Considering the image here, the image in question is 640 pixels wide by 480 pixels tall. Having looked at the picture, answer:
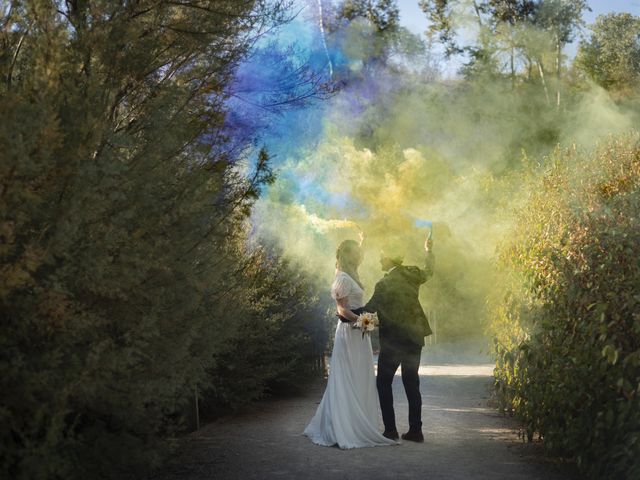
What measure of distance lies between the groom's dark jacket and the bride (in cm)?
32

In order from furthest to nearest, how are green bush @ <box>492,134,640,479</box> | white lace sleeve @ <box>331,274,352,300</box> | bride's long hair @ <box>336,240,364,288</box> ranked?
bride's long hair @ <box>336,240,364,288</box>, white lace sleeve @ <box>331,274,352,300</box>, green bush @ <box>492,134,640,479</box>

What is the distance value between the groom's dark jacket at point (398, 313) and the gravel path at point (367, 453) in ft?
3.33

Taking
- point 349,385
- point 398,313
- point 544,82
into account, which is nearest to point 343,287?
point 398,313

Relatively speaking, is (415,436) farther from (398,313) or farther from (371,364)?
(398,313)

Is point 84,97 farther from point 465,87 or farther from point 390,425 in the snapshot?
point 465,87

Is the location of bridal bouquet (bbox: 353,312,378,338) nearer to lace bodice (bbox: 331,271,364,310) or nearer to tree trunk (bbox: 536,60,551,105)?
lace bodice (bbox: 331,271,364,310)

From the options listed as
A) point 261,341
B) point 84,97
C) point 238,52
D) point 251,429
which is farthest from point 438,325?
point 84,97

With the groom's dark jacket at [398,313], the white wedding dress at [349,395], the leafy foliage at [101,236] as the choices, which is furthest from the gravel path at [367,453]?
the leafy foliage at [101,236]

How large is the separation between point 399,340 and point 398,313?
0.26 meters

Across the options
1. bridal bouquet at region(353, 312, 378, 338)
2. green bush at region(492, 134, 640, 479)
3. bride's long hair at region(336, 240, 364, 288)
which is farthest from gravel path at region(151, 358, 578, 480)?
bride's long hair at region(336, 240, 364, 288)

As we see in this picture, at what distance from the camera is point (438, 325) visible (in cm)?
2989

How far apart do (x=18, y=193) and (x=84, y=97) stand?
1.05m

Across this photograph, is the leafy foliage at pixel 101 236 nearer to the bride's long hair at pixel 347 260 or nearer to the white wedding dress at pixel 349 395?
the white wedding dress at pixel 349 395

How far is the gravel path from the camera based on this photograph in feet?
24.7
